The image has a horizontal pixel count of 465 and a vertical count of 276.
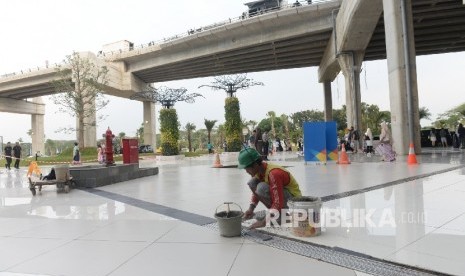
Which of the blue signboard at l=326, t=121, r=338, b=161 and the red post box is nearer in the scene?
the blue signboard at l=326, t=121, r=338, b=161

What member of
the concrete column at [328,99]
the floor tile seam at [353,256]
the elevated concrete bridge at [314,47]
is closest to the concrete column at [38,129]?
the elevated concrete bridge at [314,47]

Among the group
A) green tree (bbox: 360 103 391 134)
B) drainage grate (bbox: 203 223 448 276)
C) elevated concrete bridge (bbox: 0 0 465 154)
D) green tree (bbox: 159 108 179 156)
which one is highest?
elevated concrete bridge (bbox: 0 0 465 154)

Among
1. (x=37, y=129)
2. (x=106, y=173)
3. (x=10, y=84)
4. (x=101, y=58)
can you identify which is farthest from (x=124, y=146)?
(x=37, y=129)

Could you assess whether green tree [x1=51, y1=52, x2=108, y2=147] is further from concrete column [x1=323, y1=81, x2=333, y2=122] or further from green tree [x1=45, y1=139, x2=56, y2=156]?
green tree [x1=45, y1=139, x2=56, y2=156]

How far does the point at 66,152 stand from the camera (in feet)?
114

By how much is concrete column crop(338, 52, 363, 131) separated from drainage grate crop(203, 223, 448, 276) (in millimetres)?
27845

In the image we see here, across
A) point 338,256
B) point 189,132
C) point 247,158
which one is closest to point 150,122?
point 189,132

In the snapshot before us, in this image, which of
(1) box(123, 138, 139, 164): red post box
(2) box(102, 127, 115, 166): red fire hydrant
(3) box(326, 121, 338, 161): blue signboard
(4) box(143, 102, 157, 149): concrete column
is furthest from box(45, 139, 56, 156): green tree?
(3) box(326, 121, 338, 161): blue signboard

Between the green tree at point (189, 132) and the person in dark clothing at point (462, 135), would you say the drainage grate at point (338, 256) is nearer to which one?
the person in dark clothing at point (462, 135)

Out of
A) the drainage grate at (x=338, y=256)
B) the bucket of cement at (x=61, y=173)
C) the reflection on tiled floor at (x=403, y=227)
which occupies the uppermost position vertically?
the bucket of cement at (x=61, y=173)

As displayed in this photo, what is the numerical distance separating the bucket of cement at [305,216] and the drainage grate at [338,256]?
6.2 inches

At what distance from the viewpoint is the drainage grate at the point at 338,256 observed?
2.74 metres

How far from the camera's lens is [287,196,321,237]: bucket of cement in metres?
3.65

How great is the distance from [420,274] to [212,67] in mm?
39387
